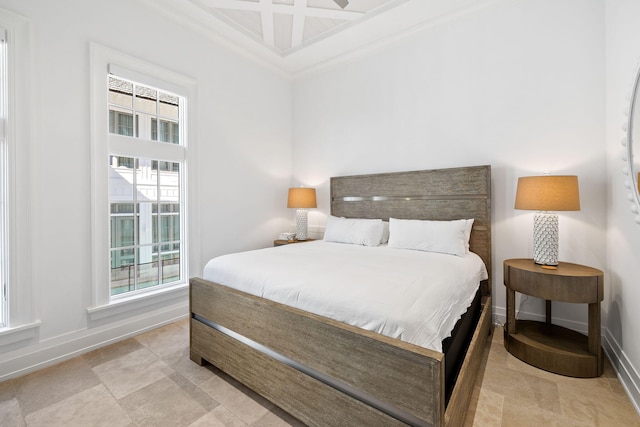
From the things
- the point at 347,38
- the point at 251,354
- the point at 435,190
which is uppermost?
the point at 347,38

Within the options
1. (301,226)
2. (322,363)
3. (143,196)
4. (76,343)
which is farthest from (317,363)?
(301,226)

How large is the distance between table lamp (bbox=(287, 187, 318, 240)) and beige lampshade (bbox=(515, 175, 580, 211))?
2.34 meters

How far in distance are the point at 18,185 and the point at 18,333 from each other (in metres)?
1.01

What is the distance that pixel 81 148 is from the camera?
7.35 feet

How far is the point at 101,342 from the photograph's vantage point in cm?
232

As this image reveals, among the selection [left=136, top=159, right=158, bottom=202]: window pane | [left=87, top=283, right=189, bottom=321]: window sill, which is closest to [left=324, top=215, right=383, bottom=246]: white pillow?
[left=87, top=283, right=189, bottom=321]: window sill

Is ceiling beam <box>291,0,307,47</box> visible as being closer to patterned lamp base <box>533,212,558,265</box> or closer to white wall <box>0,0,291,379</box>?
white wall <box>0,0,291,379</box>

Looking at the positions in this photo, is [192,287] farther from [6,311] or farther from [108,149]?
[108,149]

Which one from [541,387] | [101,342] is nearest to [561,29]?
[541,387]

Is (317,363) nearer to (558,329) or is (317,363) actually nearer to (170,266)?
(558,329)

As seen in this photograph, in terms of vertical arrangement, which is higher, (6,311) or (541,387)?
(6,311)

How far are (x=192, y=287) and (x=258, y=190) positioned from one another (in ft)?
6.19

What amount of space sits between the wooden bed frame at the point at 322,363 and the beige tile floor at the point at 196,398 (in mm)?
129

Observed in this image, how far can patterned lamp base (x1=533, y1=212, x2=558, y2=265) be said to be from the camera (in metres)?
2.11
